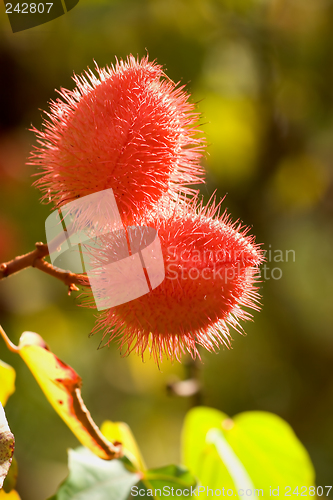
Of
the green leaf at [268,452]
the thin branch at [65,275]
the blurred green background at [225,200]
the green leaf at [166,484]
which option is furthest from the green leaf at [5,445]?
the blurred green background at [225,200]

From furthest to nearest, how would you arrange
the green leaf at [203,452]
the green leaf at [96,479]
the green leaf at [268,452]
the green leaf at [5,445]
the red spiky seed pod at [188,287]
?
1. the green leaf at [268,452]
2. the green leaf at [203,452]
3. the green leaf at [96,479]
4. the red spiky seed pod at [188,287]
5. the green leaf at [5,445]

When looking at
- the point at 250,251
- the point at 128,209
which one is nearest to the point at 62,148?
the point at 128,209

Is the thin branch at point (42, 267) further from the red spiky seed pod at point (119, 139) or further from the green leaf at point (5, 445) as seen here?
the green leaf at point (5, 445)

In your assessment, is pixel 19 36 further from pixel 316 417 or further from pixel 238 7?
pixel 316 417

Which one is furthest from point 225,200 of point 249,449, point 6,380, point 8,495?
point 8,495

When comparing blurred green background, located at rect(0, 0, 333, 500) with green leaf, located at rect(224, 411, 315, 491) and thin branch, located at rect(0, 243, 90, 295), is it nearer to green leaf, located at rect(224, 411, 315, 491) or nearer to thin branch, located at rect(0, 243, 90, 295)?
green leaf, located at rect(224, 411, 315, 491)

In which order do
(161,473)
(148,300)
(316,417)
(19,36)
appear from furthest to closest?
(316,417)
(19,36)
(161,473)
(148,300)
